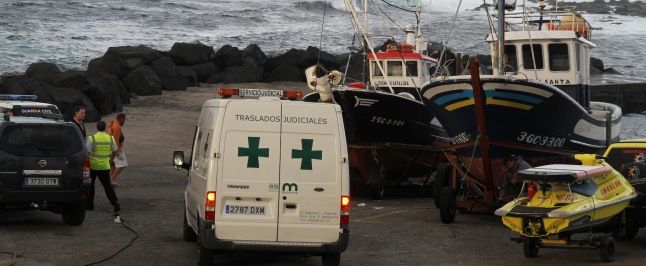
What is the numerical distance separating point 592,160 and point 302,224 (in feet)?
16.1

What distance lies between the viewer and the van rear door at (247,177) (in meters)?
12.6

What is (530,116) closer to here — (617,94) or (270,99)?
(270,99)

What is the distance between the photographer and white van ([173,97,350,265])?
12.6m

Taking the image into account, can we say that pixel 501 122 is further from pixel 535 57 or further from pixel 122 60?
pixel 122 60

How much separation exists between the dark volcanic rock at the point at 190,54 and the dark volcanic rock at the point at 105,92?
11.7m

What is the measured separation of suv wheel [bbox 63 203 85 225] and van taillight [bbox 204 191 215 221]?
4.26m

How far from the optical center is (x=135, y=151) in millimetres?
27875

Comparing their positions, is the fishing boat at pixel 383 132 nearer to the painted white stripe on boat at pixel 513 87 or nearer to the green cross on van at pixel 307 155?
the painted white stripe on boat at pixel 513 87

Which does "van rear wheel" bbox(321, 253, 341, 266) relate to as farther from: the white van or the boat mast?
the boat mast

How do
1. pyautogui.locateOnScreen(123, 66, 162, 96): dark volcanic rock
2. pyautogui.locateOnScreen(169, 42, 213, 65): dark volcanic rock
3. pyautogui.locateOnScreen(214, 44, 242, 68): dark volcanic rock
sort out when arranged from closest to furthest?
pyautogui.locateOnScreen(123, 66, 162, 96): dark volcanic rock → pyautogui.locateOnScreen(169, 42, 213, 65): dark volcanic rock → pyautogui.locateOnScreen(214, 44, 242, 68): dark volcanic rock

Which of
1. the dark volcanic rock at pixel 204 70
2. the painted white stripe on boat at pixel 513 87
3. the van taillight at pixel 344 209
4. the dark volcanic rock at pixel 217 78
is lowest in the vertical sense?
the dark volcanic rock at pixel 217 78

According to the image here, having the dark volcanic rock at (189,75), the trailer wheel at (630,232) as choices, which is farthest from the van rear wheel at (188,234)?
the dark volcanic rock at (189,75)

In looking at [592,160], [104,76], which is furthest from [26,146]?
[104,76]

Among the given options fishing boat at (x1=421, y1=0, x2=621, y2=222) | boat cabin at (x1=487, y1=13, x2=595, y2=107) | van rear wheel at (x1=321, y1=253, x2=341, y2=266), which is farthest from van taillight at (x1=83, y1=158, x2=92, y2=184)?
boat cabin at (x1=487, y1=13, x2=595, y2=107)
